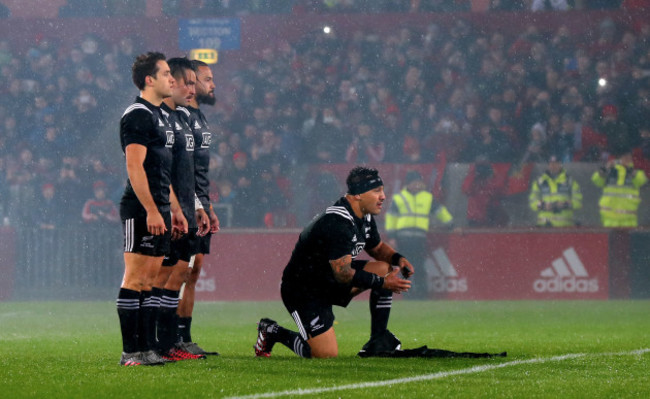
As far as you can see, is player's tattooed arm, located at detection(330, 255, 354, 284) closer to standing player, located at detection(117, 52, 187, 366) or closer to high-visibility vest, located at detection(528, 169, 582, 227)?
standing player, located at detection(117, 52, 187, 366)

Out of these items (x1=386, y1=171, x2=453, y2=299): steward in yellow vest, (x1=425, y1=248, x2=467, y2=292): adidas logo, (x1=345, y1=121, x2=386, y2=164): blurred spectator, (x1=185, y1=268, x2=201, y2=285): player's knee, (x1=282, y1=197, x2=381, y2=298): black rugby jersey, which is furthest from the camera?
(x1=345, y1=121, x2=386, y2=164): blurred spectator

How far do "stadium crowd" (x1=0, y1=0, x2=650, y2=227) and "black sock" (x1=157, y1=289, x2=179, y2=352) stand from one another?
10.0m

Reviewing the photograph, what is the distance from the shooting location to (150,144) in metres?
7.03

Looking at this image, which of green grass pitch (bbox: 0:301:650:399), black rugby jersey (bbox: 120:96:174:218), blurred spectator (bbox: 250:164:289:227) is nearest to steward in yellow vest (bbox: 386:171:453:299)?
blurred spectator (bbox: 250:164:289:227)

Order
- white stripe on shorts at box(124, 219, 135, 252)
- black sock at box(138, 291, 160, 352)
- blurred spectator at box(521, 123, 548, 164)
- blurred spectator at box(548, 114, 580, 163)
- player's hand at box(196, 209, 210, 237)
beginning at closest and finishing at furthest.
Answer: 1. white stripe on shorts at box(124, 219, 135, 252)
2. black sock at box(138, 291, 160, 352)
3. player's hand at box(196, 209, 210, 237)
4. blurred spectator at box(521, 123, 548, 164)
5. blurred spectator at box(548, 114, 580, 163)

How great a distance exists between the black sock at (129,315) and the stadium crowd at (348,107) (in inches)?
430

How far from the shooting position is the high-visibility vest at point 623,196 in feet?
55.9

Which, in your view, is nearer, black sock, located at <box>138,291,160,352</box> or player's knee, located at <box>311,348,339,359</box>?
black sock, located at <box>138,291,160,352</box>

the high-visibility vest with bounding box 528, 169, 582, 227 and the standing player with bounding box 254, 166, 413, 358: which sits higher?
the high-visibility vest with bounding box 528, 169, 582, 227

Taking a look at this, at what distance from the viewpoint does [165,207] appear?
707 cm

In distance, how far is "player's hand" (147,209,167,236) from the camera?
6773mm

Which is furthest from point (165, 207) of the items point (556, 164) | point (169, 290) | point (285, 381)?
point (556, 164)

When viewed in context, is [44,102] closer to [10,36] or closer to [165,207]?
[10,36]

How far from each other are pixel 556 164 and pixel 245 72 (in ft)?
23.6
